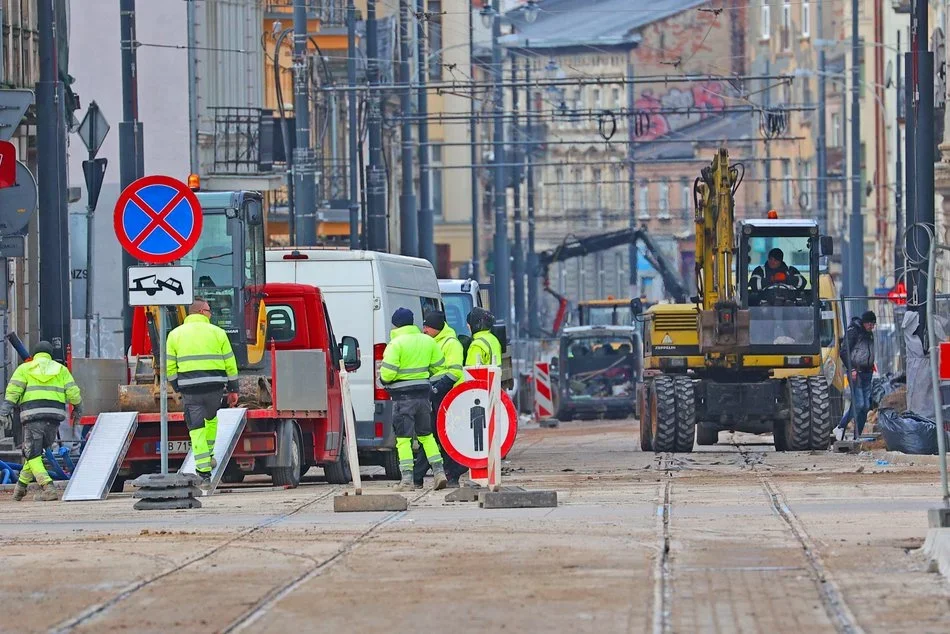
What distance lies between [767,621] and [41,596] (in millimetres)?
3626

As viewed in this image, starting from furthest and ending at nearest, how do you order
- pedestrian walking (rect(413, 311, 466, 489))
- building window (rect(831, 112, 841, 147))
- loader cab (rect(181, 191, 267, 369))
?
1. building window (rect(831, 112, 841, 147))
2. loader cab (rect(181, 191, 267, 369))
3. pedestrian walking (rect(413, 311, 466, 489))

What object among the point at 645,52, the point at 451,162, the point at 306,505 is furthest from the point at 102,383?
the point at 645,52

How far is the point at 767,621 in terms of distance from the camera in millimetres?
10828

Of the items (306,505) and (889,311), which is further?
(889,311)

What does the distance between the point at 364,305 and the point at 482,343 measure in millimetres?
2715

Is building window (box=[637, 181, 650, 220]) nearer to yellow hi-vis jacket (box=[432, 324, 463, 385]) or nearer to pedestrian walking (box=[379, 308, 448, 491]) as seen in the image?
yellow hi-vis jacket (box=[432, 324, 463, 385])

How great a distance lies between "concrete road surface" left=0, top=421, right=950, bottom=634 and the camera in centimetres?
1111

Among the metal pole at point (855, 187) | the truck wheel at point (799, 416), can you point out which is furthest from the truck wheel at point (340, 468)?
the metal pole at point (855, 187)

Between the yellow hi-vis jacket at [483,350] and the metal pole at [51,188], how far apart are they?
437 centimetres

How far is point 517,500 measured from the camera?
1819cm

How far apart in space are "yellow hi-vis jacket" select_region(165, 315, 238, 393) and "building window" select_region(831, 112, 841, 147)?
102 metres

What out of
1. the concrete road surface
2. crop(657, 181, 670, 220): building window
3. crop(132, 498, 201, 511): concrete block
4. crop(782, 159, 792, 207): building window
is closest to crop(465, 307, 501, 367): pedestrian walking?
the concrete road surface

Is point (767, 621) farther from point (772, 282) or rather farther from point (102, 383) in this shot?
point (772, 282)

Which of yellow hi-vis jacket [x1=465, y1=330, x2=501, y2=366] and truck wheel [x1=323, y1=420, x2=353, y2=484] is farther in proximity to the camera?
truck wheel [x1=323, y1=420, x2=353, y2=484]
